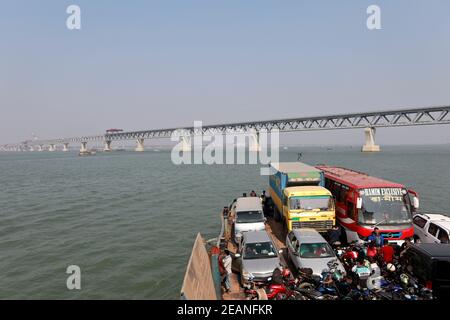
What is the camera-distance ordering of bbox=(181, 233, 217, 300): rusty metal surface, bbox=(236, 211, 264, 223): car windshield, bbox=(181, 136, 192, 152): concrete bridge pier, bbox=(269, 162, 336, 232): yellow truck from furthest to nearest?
bbox=(181, 136, 192, 152): concrete bridge pier < bbox=(236, 211, 264, 223): car windshield < bbox=(269, 162, 336, 232): yellow truck < bbox=(181, 233, 217, 300): rusty metal surface

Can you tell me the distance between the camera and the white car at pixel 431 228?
1243 cm

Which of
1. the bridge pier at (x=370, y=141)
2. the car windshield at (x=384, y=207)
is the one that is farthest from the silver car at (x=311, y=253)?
the bridge pier at (x=370, y=141)

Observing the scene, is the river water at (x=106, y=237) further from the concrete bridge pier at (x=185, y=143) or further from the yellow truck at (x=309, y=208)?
the concrete bridge pier at (x=185, y=143)

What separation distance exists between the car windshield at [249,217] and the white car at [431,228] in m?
7.66

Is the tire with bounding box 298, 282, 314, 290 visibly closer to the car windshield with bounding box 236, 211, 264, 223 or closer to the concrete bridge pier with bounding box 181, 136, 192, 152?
the car windshield with bounding box 236, 211, 264, 223

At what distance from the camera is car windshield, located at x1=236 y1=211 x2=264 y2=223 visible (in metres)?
15.3

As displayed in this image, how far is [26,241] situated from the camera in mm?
19984

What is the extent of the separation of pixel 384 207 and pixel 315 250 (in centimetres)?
465

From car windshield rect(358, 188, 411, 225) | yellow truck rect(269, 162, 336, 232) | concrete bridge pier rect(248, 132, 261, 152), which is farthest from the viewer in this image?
concrete bridge pier rect(248, 132, 261, 152)

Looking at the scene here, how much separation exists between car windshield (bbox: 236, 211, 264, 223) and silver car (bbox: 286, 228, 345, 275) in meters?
3.51

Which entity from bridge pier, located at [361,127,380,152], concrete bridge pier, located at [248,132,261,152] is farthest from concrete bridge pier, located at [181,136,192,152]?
bridge pier, located at [361,127,380,152]
